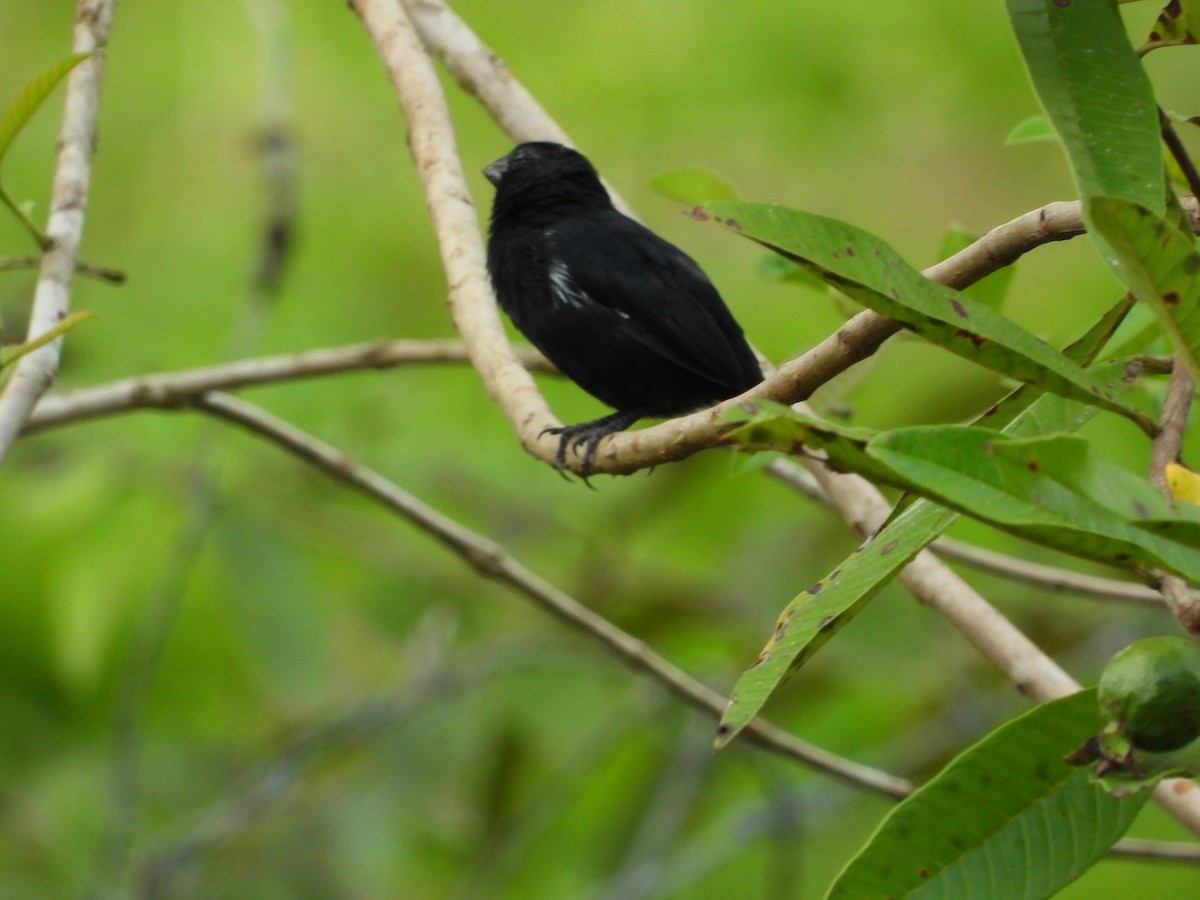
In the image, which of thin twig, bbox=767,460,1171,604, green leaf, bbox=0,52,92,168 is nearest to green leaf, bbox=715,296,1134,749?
thin twig, bbox=767,460,1171,604

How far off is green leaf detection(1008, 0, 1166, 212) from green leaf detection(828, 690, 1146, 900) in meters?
0.47

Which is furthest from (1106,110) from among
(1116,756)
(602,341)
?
(602,341)

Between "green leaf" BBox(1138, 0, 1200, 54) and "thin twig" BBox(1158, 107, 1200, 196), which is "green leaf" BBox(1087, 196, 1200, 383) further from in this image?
"green leaf" BBox(1138, 0, 1200, 54)

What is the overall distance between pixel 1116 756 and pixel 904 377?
380cm

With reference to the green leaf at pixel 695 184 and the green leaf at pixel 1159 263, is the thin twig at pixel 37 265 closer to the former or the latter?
the green leaf at pixel 695 184

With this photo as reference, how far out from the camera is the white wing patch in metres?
3.16

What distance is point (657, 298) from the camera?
10.4 feet

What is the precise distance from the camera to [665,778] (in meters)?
3.72

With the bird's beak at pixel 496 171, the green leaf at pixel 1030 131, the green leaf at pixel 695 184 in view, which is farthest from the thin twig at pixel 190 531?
the green leaf at pixel 1030 131

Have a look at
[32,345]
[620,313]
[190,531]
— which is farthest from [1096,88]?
[190,531]

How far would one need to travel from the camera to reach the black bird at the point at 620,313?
10.2 feet

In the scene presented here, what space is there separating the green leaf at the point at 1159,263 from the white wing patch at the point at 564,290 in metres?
2.16

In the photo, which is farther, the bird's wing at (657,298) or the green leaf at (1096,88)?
the bird's wing at (657,298)

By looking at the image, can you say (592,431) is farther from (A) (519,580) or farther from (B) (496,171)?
(B) (496,171)
